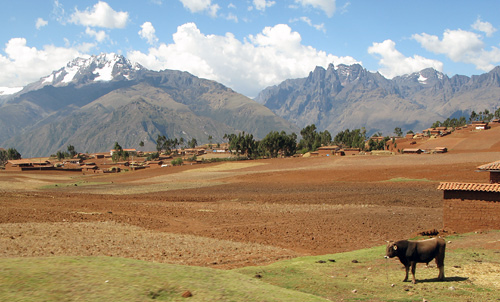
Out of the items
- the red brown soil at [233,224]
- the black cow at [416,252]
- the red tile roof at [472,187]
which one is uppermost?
the red tile roof at [472,187]

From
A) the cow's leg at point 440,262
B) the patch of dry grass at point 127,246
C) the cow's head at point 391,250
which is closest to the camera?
the cow's head at point 391,250

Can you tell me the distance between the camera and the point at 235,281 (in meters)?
9.09

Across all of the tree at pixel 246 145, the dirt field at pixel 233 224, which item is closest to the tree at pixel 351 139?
the tree at pixel 246 145

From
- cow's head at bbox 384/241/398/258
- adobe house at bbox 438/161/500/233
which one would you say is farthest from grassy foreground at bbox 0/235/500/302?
adobe house at bbox 438/161/500/233

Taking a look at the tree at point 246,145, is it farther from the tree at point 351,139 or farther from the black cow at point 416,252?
the black cow at point 416,252

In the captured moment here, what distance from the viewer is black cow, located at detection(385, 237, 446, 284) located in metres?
12.5

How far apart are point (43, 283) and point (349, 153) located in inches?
4622

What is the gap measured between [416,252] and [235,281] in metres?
6.26

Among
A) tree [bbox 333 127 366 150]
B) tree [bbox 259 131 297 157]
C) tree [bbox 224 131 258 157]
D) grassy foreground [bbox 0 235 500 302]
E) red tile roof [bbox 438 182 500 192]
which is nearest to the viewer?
grassy foreground [bbox 0 235 500 302]

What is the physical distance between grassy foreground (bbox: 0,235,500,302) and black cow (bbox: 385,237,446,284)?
54cm

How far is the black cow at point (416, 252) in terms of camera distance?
1253 cm

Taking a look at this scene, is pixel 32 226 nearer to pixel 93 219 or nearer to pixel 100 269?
pixel 93 219

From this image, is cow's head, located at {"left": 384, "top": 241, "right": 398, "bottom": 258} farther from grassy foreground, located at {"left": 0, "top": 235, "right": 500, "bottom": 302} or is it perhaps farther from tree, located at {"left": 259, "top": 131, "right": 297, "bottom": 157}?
tree, located at {"left": 259, "top": 131, "right": 297, "bottom": 157}

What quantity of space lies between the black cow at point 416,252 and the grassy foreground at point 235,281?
54 cm
